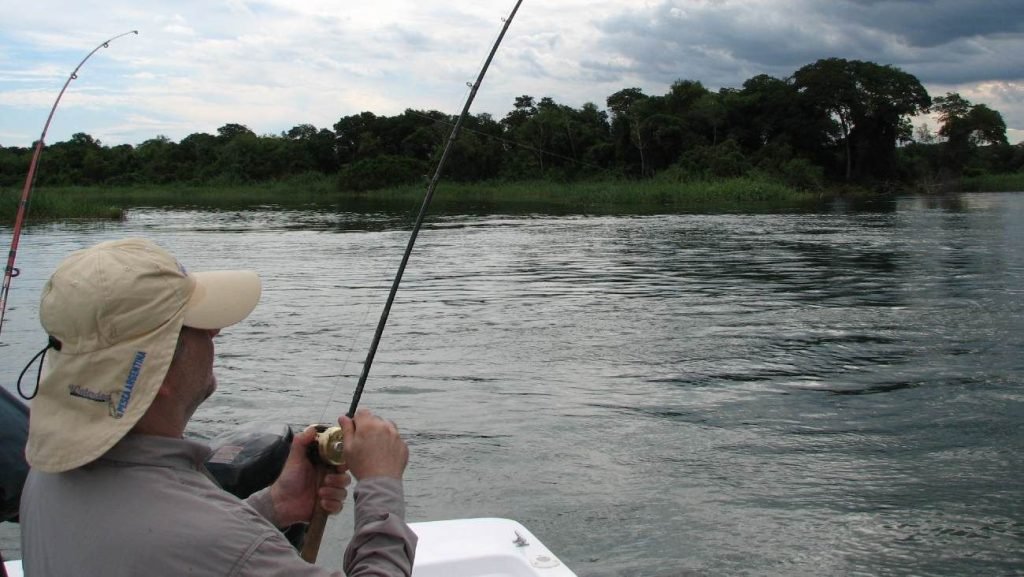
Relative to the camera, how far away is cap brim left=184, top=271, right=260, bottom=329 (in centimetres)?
153

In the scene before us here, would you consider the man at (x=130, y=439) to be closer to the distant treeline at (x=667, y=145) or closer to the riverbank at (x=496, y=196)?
the riverbank at (x=496, y=196)

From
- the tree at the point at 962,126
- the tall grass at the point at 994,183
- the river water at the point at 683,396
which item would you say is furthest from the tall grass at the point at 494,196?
the tree at the point at 962,126

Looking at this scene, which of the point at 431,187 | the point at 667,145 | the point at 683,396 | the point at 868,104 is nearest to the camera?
the point at 431,187

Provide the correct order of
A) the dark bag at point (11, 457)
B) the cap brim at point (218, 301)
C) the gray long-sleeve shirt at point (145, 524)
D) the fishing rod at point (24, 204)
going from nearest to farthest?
the gray long-sleeve shirt at point (145, 524)
the cap brim at point (218, 301)
the dark bag at point (11, 457)
the fishing rod at point (24, 204)

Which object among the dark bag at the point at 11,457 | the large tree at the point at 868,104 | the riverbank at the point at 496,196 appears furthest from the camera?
the large tree at the point at 868,104

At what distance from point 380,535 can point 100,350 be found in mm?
561

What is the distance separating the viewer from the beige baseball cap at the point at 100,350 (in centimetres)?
141

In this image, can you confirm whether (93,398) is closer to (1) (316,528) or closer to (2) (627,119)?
(1) (316,528)

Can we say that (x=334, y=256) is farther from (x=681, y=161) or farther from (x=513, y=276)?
(x=681, y=161)

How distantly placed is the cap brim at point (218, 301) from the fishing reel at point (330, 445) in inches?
13.2

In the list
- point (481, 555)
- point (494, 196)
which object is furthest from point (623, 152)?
point (481, 555)

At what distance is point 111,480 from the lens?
4.63 ft

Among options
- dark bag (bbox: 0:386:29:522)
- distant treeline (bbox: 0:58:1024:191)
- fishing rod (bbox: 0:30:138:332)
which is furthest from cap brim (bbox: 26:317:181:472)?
distant treeline (bbox: 0:58:1024:191)

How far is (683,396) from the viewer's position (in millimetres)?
6965
